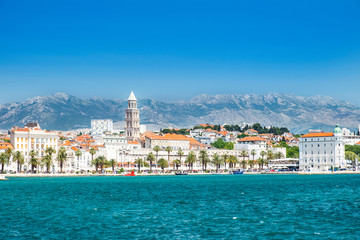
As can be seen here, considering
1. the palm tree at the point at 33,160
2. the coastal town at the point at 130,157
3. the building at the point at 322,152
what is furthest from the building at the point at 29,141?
the building at the point at 322,152

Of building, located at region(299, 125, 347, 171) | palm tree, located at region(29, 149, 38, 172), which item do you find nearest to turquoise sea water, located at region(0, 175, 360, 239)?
palm tree, located at region(29, 149, 38, 172)

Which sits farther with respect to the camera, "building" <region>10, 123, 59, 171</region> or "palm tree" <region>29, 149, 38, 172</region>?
"building" <region>10, 123, 59, 171</region>

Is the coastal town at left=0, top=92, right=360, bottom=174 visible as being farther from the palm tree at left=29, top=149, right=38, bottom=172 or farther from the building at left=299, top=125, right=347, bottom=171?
the palm tree at left=29, top=149, right=38, bottom=172

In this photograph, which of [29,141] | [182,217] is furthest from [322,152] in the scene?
[182,217]

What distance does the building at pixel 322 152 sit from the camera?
16562cm

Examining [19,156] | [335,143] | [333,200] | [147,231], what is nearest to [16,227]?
[147,231]

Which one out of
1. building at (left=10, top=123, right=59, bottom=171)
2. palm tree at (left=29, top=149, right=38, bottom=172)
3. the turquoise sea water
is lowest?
the turquoise sea water

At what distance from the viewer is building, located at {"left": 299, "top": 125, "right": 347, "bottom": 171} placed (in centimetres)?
16562

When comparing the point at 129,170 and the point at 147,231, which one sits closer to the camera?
the point at 147,231

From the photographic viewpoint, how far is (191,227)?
36.2 m

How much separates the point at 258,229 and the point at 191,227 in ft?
13.0

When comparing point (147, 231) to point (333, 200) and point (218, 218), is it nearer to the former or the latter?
point (218, 218)

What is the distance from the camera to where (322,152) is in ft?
552

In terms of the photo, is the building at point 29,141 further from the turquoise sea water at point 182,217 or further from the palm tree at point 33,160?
the turquoise sea water at point 182,217
